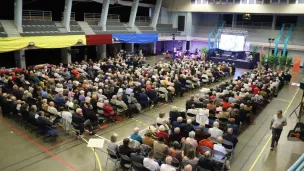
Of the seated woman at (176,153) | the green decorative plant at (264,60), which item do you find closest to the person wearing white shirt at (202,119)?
the seated woman at (176,153)

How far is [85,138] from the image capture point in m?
9.56

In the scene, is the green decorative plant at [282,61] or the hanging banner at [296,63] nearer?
the green decorative plant at [282,61]

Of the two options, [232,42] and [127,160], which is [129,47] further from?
[127,160]

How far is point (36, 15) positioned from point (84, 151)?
17959 millimetres

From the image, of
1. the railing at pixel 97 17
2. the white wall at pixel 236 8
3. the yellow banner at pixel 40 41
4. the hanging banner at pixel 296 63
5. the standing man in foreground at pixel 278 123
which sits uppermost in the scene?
the white wall at pixel 236 8

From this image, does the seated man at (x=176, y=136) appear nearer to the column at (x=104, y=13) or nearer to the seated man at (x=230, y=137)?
the seated man at (x=230, y=137)

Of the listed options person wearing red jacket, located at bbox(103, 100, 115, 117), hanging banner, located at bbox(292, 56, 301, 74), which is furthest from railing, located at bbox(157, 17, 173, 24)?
person wearing red jacket, located at bbox(103, 100, 115, 117)

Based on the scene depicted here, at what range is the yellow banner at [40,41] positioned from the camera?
17531 millimetres

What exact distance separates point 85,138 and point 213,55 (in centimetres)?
2210

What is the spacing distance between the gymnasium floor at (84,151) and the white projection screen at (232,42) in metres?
17.9

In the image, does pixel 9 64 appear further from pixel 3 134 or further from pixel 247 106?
pixel 247 106

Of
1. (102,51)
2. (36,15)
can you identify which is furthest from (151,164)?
(102,51)

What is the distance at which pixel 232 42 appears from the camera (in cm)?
2839

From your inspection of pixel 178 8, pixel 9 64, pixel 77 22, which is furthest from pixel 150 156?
pixel 178 8
